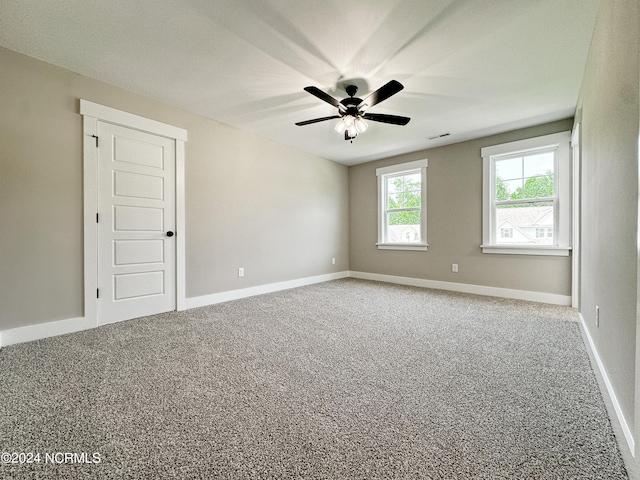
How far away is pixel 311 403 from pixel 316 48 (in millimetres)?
2497

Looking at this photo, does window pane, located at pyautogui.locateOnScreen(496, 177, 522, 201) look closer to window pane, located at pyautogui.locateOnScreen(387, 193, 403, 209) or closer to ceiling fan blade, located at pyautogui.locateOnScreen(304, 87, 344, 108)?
window pane, located at pyautogui.locateOnScreen(387, 193, 403, 209)

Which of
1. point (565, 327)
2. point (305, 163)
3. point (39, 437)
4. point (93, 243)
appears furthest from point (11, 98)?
point (565, 327)

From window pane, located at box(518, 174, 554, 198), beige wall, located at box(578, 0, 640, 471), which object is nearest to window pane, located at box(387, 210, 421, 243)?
window pane, located at box(518, 174, 554, 198)

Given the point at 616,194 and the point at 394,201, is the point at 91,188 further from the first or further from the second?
the point at 394,201

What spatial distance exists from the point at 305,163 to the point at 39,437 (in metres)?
4.46

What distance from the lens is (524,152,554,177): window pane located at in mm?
3720

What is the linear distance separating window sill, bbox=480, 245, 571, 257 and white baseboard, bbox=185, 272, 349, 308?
2739 millimetres

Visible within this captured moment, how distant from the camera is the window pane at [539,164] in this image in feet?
12.2

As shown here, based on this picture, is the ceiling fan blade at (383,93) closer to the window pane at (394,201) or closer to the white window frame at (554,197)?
the white window frame at (554,197)

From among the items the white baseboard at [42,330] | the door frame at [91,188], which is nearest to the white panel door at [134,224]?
the door frame at [91,188]

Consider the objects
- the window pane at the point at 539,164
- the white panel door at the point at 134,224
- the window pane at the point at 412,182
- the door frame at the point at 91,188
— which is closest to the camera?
the door frame at the point at 91,188

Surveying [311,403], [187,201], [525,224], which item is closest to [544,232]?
[525,224]

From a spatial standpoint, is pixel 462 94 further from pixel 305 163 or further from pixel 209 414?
pixel 209 414

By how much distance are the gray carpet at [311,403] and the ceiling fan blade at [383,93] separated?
208 cm
